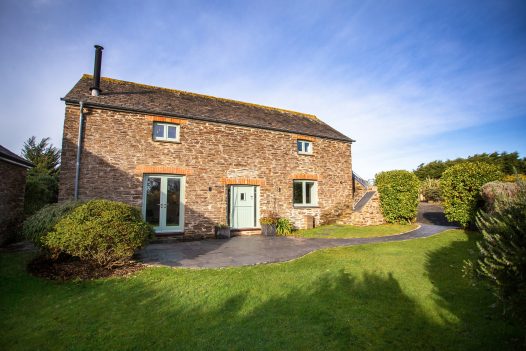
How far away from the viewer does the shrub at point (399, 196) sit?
12.6 metres

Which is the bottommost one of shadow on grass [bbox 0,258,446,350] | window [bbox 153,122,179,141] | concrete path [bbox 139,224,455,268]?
shadow on grass [bbox 0,258,446,350]

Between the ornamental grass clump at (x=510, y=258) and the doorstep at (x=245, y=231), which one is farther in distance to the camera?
the doorstep at (x=245, y=231)

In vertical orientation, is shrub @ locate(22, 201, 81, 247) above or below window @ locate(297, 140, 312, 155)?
below

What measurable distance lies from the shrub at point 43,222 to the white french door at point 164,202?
362 centimetres

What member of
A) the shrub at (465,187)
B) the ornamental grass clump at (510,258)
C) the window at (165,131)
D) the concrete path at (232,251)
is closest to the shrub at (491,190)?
the shrub at (465,187)

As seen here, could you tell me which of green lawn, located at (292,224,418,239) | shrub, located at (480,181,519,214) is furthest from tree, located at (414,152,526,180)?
shrub, located at (480,181,519,214)

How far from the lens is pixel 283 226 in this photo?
1188 centimetres

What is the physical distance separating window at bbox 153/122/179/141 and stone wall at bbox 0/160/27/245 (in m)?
4.90

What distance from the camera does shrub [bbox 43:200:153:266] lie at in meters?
5.56

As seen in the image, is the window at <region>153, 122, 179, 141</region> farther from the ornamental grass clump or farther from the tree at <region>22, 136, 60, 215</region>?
the ornamental grass clump

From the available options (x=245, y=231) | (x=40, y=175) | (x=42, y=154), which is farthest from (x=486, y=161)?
(x=42, y=154)

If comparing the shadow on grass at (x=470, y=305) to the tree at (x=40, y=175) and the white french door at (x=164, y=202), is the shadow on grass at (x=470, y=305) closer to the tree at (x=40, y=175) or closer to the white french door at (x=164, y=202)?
the white french door at (x=164, y=202)

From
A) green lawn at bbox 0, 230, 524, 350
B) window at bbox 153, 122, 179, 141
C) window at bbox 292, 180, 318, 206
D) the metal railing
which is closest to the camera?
green lawn at bbox 0, 230, 524, 350

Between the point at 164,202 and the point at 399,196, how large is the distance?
11.3 metres
